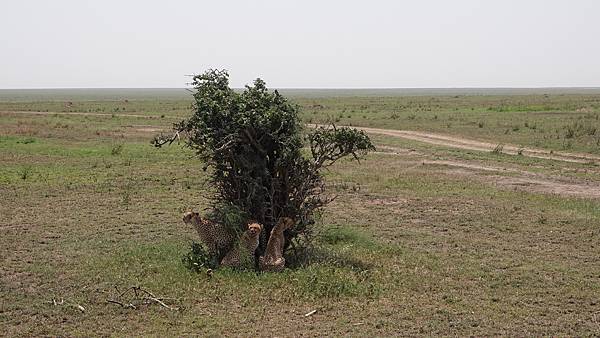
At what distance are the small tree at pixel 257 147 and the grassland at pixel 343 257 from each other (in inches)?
36.0

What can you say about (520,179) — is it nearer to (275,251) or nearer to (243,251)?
(275,251)

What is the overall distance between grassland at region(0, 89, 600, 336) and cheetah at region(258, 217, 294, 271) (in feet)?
0.86

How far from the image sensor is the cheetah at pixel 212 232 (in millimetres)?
9156

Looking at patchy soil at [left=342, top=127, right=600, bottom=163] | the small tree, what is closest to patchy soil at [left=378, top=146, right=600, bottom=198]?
patchy soil at [left=342, top=127, right=600, bottom=163]

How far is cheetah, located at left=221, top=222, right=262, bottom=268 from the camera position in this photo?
8922mm

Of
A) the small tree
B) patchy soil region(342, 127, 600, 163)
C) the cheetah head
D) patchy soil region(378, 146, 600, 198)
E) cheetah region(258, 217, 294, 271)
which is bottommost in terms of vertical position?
patchy soil region(342, 127, 600, 163)

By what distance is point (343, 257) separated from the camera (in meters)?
9.81

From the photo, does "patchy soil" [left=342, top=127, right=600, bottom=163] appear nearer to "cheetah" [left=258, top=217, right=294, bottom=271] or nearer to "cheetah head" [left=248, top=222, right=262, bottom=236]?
"cheetah" [left=258, top=217, right=294, bottom=271]

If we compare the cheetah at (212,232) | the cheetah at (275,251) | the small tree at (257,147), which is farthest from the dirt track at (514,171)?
the cheetah at (212,232)

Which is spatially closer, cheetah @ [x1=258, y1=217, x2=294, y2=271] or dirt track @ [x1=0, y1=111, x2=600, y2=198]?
cheetah @ [x1=258, y1=217, x2=294, y2=271]

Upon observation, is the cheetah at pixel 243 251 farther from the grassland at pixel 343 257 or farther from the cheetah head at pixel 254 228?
the grassland at pixel 343 257

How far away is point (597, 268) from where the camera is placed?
936 centimetres

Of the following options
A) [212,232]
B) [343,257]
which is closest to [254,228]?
[212,232]

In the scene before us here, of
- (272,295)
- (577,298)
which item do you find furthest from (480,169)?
(272,295)
